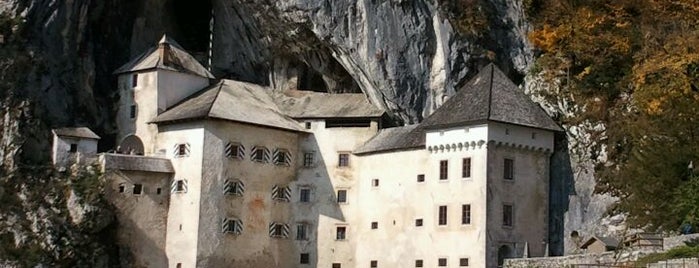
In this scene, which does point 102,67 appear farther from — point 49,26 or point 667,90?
point 667,90

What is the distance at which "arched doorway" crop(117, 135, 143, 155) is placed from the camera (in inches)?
2657

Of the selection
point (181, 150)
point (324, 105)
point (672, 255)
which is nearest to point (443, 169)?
point (324, 105)

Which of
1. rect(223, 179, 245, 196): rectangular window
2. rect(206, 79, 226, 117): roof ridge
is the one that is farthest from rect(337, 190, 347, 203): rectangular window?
rect(206, 79, 226, 117): roof ridge

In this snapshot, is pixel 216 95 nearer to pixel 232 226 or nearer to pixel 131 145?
pixel 131 145

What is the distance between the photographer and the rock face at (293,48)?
212ft

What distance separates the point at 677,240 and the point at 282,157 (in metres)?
25.2

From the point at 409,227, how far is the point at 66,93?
20.6 metres

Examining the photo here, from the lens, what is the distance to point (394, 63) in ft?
213

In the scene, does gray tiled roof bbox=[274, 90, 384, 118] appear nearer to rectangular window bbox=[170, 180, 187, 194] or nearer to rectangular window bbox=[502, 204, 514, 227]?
rectangular window bbox=[170, 180, 187, 194]

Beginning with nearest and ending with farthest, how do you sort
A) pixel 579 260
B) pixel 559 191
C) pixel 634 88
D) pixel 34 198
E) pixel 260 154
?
1. pixel 579 260
2. pixel 634 88
3. pixel 559 191
4. pixel 34 198
5. pixel 260 154

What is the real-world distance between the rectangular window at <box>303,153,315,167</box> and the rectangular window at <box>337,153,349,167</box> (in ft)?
5.23

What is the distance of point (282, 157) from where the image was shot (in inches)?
2613

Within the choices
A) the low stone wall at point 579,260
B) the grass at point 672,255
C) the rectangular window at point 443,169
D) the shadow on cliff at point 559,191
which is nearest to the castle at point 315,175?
the rectangular window at point 443,169

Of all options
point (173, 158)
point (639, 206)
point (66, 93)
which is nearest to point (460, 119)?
point (639, 206)
